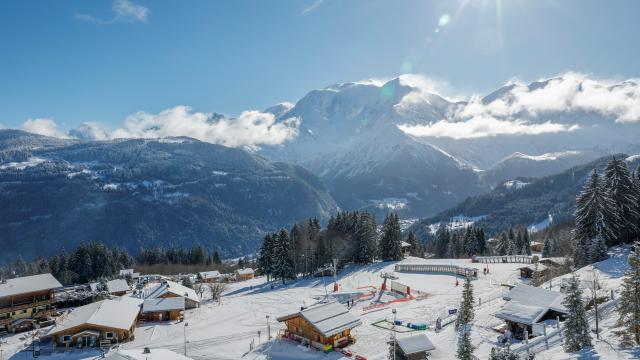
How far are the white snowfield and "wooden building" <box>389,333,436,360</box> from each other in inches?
54.0

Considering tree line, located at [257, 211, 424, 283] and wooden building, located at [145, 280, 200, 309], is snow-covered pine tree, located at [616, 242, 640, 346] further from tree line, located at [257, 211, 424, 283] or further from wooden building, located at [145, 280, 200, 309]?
tree line, located at [257, 211, 424, 283]

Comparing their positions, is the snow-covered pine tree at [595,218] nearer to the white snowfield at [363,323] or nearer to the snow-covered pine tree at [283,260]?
the white snowfield at [363,323]

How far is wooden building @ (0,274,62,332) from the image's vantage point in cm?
7119

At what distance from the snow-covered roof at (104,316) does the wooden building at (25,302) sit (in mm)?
12642

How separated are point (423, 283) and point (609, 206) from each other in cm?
3212

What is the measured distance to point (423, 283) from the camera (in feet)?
269

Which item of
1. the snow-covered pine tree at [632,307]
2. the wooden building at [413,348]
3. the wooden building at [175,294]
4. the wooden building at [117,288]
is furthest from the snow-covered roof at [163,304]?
the snow-covered pine tree at [632,307]

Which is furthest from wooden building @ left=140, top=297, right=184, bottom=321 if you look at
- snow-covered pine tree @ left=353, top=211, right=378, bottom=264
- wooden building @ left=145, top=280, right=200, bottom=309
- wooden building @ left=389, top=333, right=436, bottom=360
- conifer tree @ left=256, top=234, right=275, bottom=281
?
snow-covered pine tree @ left=353, top=211, right=378, bottom=264

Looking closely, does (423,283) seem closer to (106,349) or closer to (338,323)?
(338,323)

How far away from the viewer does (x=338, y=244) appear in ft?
352

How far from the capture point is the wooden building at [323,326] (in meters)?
50.4

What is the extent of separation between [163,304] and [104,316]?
11.3 meters

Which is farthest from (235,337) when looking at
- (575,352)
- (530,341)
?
(575,352)

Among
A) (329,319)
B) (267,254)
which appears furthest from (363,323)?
(267,254)
